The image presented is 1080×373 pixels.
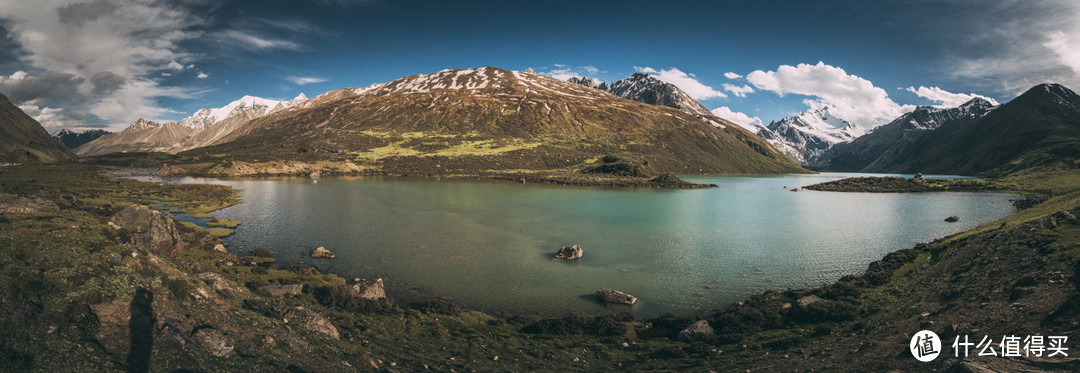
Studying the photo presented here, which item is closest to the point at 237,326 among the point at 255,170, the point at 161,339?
the point at 161,339

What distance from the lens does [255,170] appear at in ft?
568

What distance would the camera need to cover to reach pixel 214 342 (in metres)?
15.9

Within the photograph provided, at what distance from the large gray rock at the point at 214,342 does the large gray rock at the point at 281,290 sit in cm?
1199

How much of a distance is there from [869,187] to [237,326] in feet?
582

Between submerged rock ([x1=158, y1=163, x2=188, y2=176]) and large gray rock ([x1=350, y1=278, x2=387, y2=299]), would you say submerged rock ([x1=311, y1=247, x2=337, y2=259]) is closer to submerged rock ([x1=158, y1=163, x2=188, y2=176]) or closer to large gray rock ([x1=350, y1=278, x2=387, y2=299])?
large gray rock ([x1=350, y1=278, x2=387, y2=299])

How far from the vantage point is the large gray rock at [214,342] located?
15.7 m

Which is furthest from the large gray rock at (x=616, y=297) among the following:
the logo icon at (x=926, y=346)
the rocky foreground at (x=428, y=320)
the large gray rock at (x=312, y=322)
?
the large gray rock at (x=312, y=322)

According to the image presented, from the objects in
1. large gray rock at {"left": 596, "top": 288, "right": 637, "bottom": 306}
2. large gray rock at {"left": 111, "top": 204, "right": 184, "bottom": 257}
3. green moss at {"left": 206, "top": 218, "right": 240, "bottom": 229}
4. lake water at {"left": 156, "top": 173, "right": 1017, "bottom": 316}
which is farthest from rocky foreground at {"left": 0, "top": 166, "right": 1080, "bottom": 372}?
green moss at {"left": 206, "top": 218, "right": 240, "bottom": 229}

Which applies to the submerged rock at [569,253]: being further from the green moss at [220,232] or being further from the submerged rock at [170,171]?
the submerged rock at [170,171]

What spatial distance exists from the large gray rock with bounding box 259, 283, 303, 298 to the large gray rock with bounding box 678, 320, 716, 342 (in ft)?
89.0

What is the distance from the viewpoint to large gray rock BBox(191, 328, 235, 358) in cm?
1570

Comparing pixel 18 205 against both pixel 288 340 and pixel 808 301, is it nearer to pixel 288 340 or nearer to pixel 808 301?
pixel 288 340

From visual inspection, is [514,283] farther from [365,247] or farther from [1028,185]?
[1028,185]

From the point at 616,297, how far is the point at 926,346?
1774cm
